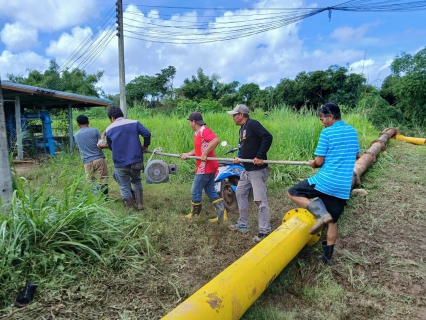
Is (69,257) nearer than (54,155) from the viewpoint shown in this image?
Yes

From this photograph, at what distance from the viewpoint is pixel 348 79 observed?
20797mm

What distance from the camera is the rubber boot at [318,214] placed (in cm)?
305

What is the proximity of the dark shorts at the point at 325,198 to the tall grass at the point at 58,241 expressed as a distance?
1690mm

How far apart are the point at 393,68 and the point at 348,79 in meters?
Answer: 2.86

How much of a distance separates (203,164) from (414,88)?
18357 millimetres

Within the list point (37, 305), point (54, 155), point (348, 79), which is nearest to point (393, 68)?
point (348, 79)

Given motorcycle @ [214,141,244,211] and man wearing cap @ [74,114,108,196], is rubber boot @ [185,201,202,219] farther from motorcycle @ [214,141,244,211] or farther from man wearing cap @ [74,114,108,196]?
man wearing cap @ [74,114,108,196]

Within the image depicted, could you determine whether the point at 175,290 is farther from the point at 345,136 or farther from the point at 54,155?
the point at 54,155

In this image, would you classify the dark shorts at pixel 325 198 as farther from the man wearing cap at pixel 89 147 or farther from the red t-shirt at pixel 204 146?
the man wearing cap at pixel 89 147

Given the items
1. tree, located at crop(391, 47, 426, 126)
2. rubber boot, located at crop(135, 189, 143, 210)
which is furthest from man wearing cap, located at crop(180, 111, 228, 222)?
tree, located at crop(391, 47, 426, 126)

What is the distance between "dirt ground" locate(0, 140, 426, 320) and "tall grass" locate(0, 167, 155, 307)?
0.18m

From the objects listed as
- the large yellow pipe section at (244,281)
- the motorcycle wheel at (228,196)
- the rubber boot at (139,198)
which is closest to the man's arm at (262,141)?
the large yellow pipe section at (244,281)

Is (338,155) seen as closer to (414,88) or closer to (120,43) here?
(120,43)

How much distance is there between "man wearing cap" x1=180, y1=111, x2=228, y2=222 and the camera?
13.9ft
